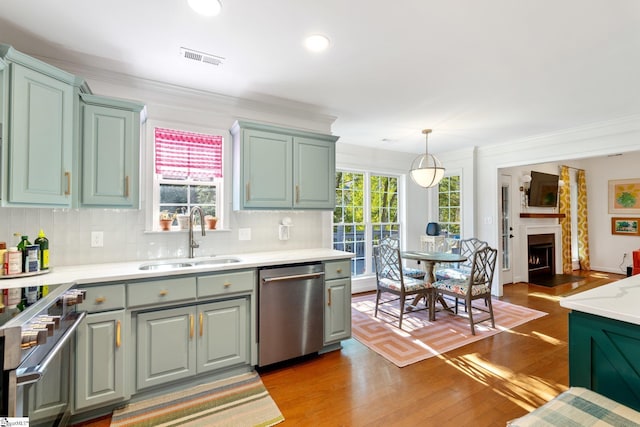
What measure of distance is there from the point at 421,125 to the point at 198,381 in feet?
12.1

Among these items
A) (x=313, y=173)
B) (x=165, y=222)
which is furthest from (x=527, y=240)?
(x=165, y=222)

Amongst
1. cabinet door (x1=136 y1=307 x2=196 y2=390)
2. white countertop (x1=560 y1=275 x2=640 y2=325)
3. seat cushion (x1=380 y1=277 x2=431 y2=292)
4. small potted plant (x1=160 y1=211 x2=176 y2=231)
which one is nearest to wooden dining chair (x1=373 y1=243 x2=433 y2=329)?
seat cushion (x1=380 y1=277 x2=431 y2=292)

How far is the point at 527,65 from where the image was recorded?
7.66ft

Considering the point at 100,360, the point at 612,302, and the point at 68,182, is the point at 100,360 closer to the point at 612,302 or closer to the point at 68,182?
the point at 68,182

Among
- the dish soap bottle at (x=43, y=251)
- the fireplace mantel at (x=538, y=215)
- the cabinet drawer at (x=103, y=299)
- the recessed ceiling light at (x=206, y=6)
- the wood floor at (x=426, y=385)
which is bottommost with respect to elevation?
the wood floor at (x=426, y=385)

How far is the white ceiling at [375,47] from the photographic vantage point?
5.63ft

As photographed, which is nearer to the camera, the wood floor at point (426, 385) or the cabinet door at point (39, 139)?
the cabinet door at point (39, 139)

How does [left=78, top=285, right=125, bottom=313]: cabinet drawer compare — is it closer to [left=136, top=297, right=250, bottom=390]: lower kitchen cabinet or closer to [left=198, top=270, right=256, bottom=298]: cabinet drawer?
[left=136, top=297, right=250, bottom=390]: lower kitchen cabinet

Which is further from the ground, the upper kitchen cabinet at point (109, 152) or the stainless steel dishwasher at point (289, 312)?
the upper kitchen cabinet at point (109, 152)

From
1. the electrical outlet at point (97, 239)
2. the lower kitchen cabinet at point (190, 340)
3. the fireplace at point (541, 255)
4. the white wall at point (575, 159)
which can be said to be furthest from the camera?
the fireplace at point (541, 255)

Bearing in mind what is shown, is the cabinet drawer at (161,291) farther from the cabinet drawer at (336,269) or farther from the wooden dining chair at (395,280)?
the wooden dining chair at (395,280)

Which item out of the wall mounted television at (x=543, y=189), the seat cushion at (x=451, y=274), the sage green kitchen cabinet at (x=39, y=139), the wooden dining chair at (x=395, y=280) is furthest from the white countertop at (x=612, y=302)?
the wall mounted television at (x=543, y=189)

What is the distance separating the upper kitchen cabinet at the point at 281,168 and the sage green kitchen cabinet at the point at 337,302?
716 mm

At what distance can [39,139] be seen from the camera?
1.89 m
